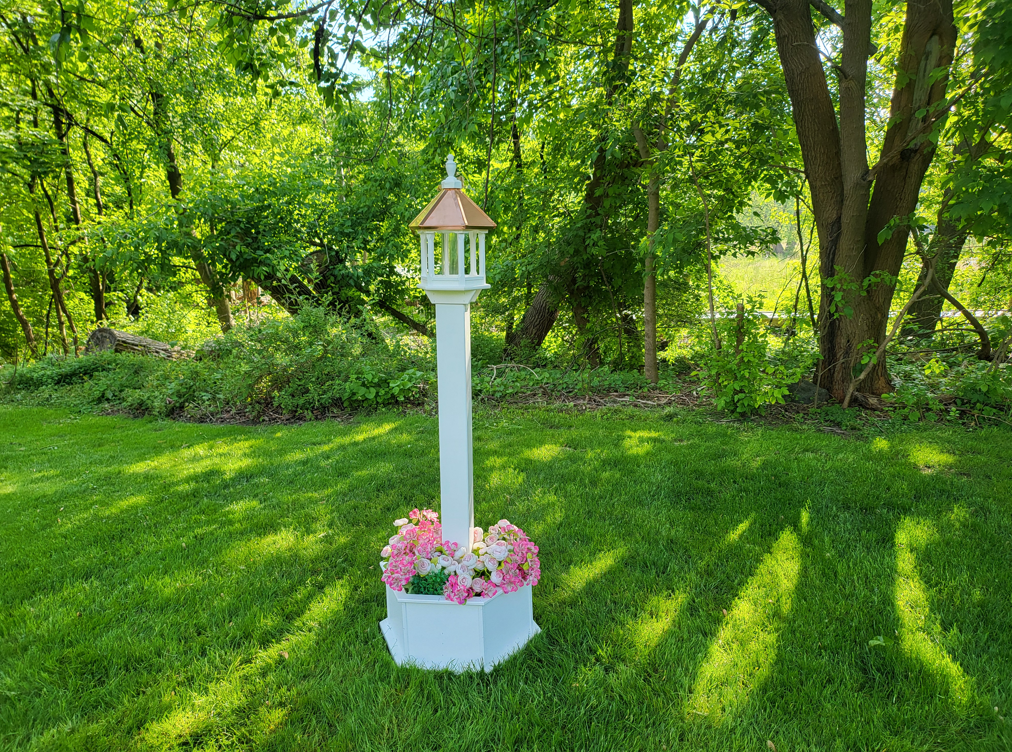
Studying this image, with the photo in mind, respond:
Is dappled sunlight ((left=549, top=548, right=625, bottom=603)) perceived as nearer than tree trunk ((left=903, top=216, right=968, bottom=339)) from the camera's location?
Yes

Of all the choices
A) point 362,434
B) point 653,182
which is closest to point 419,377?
point 362,434

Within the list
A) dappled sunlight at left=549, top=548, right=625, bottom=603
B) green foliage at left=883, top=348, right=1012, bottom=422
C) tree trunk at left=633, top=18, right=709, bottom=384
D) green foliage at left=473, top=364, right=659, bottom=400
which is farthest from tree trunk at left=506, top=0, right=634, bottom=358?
dappled sunlight at left=549, top=548, right=625, bottom=603

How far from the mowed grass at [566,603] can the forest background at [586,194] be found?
174 centimetres

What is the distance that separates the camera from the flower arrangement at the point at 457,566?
2.17 m

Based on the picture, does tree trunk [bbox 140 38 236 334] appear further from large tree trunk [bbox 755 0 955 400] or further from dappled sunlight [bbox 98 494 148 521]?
large tree trunk [bbox 755 0 955 400]

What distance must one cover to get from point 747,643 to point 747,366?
341cm

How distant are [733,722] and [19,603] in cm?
322

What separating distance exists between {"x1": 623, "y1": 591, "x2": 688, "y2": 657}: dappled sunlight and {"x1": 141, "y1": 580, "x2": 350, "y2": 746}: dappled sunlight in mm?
1374

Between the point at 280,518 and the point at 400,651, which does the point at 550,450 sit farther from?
the point at 400,651

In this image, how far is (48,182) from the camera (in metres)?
11.3

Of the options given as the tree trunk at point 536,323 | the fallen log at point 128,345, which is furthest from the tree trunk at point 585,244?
the fallen log at point 128,345

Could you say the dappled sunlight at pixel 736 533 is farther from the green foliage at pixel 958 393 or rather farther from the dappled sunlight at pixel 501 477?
the green foliage at pixel 958 393

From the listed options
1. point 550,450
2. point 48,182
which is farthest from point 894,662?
point 48,182

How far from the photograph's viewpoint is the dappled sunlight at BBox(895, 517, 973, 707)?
1.98m
